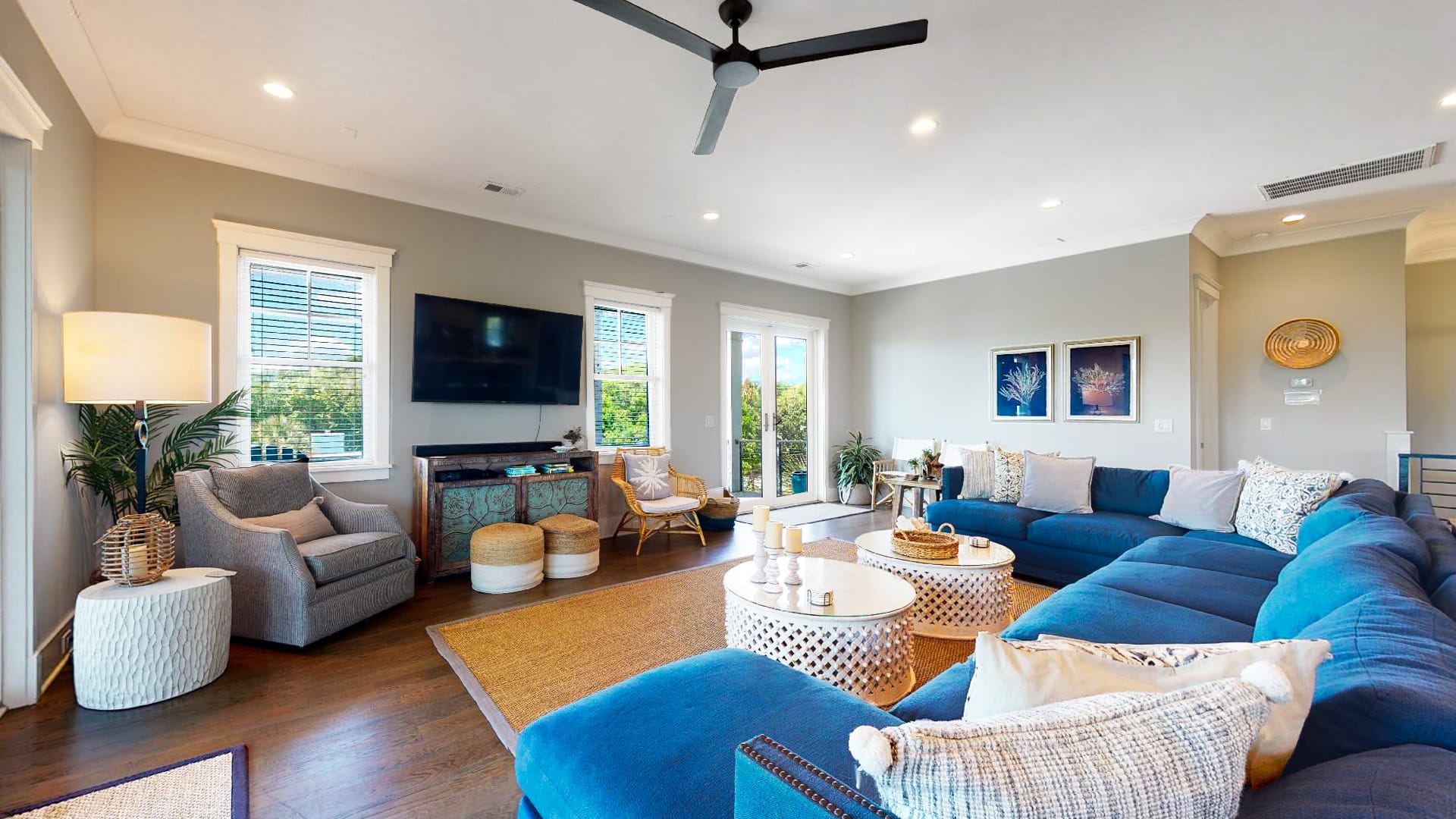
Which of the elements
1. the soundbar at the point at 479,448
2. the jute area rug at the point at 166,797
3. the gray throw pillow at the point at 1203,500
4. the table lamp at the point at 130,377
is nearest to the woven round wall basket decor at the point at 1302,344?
the gray throw pillow at the point at 1203,500

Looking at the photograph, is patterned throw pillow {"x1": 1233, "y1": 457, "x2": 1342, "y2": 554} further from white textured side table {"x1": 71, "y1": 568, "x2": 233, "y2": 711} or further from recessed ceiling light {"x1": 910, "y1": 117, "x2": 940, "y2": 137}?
white textured side table {"x1": 71, "y1": 568, "x2": 233, "y2": 711}

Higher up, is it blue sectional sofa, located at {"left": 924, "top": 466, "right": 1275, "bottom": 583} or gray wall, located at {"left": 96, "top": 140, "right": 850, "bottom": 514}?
gray wall, located at {"left": 96, "top": 140, "right": 850, "bottom": 514}

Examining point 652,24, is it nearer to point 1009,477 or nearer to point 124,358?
point 124,358

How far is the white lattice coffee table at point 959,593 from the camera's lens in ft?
9.23

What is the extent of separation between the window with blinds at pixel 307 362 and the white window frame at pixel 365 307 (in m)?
0.03

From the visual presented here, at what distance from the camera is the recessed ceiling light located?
10.2ft

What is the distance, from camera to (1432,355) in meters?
5.37

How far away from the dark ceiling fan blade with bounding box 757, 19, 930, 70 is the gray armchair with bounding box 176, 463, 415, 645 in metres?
3.02

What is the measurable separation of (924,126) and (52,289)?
4.20 meters

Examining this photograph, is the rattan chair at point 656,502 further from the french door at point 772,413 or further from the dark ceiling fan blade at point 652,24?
the dark ceiling fan blade at point 652,24

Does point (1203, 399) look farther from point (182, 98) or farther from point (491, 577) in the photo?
point (182, 98)

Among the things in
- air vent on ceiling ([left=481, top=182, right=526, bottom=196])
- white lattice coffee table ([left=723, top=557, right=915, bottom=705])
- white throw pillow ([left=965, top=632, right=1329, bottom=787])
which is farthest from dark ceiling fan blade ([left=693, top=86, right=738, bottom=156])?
white throw pillow ([left=965, top=632, right=1329, bottom=787])

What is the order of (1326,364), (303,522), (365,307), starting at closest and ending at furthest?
(303,522) < (365,307) < (1326,364)

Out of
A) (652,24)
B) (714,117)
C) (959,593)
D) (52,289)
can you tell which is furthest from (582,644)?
(52,289)
